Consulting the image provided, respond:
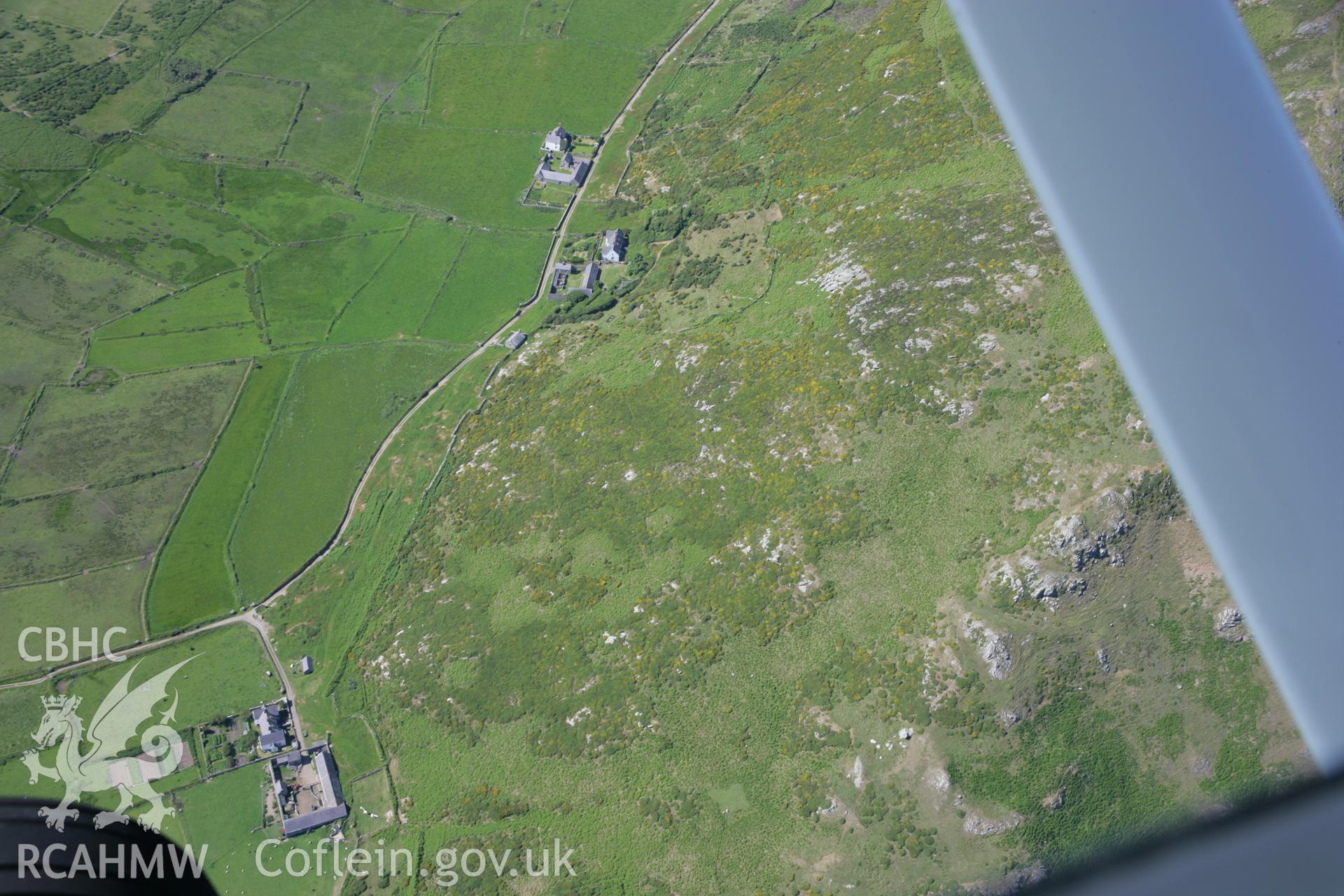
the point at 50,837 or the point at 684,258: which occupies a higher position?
the point at 684,258

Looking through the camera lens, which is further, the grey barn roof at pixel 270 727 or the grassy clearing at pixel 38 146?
the grassy clearing at pixel 38 146

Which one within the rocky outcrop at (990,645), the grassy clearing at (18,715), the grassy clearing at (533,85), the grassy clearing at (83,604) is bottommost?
the rocky outcrop at (990,645)

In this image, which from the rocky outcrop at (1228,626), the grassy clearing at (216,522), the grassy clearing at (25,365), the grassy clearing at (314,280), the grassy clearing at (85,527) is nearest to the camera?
the rocky outcrop at (1228,626)

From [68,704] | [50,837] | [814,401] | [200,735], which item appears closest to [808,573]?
[814,401]

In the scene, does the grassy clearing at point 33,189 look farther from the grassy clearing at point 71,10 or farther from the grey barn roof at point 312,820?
the grey barn roof at point 312,820

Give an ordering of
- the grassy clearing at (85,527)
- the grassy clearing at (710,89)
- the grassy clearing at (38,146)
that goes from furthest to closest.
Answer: the grassy clearing at (38,146)
the grassy clearing at (710,89)
the grassy clearing at (85,527)

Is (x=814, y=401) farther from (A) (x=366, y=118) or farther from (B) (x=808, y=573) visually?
(A) (x=366, y=118)

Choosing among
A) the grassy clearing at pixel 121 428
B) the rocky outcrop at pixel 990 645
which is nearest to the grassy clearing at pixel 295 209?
the grassy clearing at pixel 121 428

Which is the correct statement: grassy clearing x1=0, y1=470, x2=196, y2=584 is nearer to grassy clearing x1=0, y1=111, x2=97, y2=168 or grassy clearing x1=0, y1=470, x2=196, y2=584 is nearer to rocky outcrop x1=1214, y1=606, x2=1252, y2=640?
grassy clearing x1=0, y1=111, x2=97, y2=168
